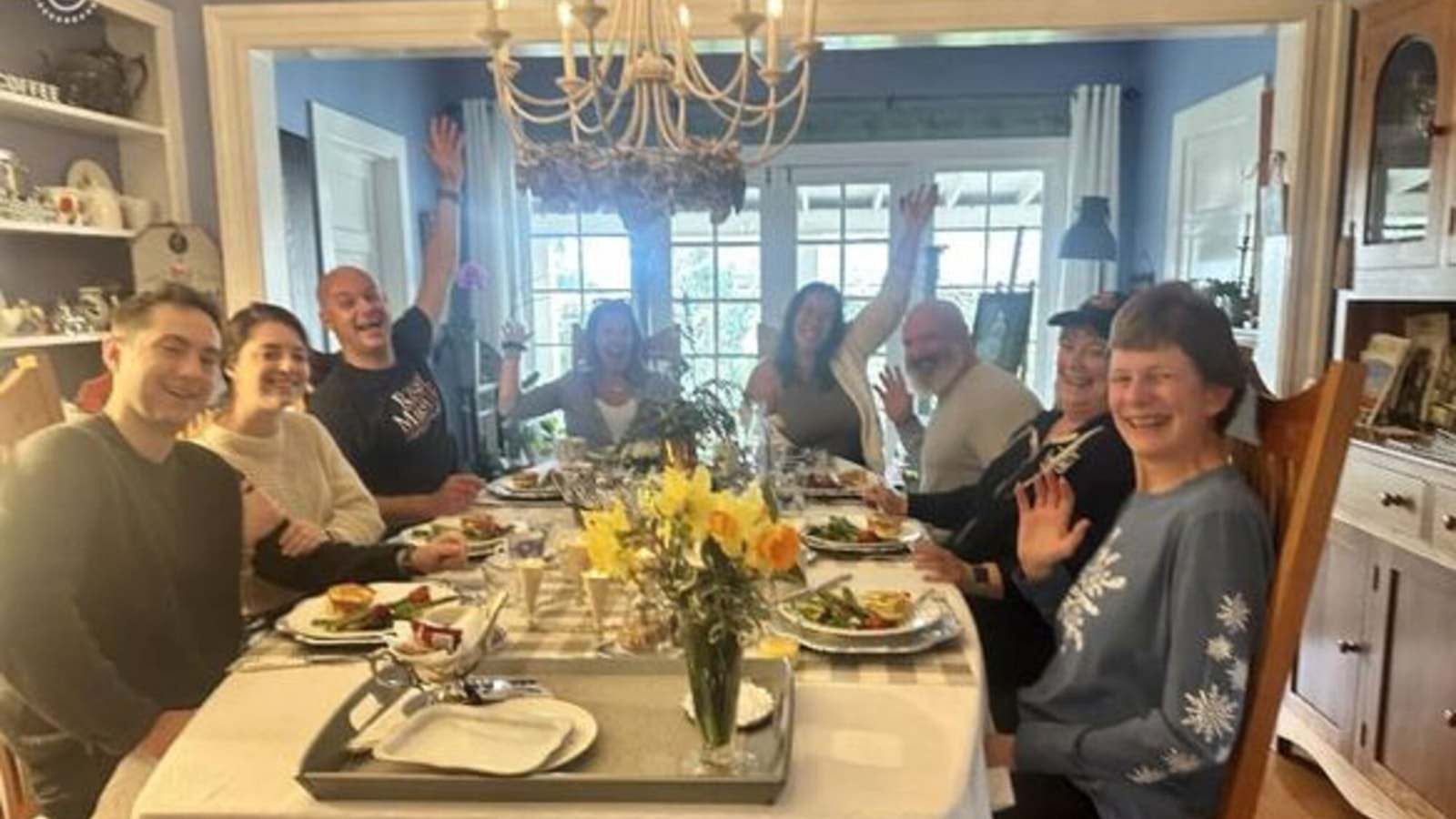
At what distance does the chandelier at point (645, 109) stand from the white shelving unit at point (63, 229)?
4.23ft

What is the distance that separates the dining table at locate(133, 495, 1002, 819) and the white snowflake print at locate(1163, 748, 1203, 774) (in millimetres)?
254

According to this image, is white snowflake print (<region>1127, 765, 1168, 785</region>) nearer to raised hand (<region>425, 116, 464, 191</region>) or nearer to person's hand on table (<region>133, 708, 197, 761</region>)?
person's hand on table (<region>133, 708, 197, 761</region>)

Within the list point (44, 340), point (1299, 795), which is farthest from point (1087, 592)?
point (44, 340)

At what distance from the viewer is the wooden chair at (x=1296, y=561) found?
1.35m

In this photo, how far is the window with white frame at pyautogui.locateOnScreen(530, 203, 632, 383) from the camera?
5188 millimetres

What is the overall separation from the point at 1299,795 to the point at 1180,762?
1.72 m

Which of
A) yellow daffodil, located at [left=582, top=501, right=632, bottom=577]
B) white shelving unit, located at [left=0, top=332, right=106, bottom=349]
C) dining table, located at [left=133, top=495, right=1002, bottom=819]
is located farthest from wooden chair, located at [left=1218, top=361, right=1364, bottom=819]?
white shelving unit, located at [left=0, top=332, right=106, bottom=349]

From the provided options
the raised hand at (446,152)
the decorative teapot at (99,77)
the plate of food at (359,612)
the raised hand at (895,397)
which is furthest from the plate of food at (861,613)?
the decorative teapot at (99,77)

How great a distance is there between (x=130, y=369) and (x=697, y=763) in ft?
3.78

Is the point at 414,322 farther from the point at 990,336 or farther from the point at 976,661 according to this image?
the point at 990,336

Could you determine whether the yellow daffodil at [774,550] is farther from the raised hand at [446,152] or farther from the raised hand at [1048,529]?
the raised hand at [446,152]

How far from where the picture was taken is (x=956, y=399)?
285cm

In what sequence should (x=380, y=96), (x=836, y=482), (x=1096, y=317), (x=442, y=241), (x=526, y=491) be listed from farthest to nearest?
(x=380, y=96) → (x=442, y=241) → (x=836, y=482) → (x=526, y=491) → (x=1096, y=317)

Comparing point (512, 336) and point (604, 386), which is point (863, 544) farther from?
point (512, 336)
